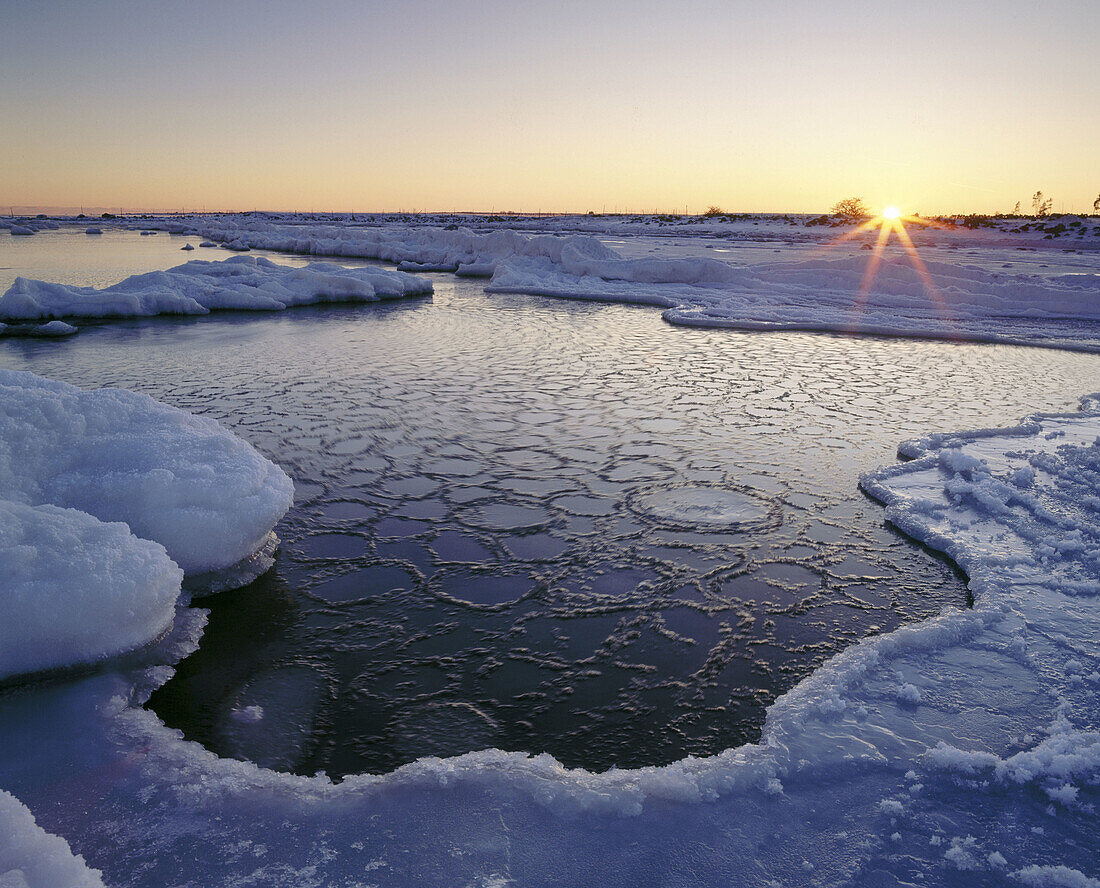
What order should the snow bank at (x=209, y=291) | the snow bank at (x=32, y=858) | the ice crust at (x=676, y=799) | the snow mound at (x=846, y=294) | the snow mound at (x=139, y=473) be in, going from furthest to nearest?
the snow mound at (x=846, y=294) < the snow bank at (x=209, y=291) < the snow mound at (x=139, y=473) < the ice crust at (x=676, y=799) < the snow bank at (x=32, y=858)

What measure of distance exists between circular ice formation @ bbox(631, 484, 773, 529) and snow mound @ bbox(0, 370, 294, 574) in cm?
230

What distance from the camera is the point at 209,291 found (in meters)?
14.1

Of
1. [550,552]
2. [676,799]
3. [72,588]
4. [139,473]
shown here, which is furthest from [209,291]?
[676,799]

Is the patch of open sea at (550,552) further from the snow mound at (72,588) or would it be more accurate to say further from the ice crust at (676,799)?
the snow mound at (72,588)

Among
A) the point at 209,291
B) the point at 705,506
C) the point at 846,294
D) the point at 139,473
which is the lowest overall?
the point at 705,506

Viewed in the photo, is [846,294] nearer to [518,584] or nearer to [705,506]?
[705,506]

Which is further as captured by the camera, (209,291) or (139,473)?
(209,291)

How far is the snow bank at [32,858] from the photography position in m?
1.56

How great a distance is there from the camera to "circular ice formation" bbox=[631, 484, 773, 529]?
4.48 meters

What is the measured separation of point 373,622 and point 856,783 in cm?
214

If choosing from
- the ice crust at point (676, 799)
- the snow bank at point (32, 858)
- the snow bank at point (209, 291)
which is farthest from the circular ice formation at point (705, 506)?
the snow bank at point (209, 291)

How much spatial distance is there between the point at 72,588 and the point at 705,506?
3520 millimetres

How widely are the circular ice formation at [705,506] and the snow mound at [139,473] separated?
2.30 metres

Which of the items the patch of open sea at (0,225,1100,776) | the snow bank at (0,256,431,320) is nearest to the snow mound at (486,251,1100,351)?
the snow bank at (0,256,431,320)
